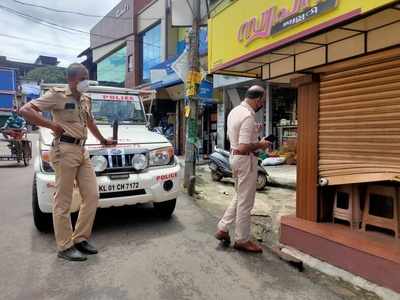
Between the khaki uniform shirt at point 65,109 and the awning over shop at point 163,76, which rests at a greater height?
the awning over shop at point 163,76

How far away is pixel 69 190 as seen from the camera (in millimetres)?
4016

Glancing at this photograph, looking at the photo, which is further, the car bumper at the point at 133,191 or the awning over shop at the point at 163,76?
the awning over shop at the point at 163,76

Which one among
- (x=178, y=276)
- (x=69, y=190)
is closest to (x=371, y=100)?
(x=178, y=276)

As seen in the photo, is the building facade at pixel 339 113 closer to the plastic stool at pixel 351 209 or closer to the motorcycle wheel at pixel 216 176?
the plastic stool at pixel 351 209

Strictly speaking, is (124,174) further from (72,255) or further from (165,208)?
(72,255)

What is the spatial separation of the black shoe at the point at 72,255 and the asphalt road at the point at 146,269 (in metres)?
0.06

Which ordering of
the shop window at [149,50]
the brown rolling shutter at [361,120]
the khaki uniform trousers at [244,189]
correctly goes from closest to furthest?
the brown rolling shutter at [361,120] → the khaki uniform trousers at [244,189] → the shop window at [149,50]

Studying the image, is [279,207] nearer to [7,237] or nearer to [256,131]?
[256,131]

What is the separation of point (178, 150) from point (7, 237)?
13526 mm

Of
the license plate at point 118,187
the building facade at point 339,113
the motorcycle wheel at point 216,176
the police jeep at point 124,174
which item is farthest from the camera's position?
the motorcycle wheel at point 216,176

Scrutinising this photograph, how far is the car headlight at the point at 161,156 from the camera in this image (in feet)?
16.9

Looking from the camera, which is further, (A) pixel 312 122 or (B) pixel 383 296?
(A) pixel 312 122

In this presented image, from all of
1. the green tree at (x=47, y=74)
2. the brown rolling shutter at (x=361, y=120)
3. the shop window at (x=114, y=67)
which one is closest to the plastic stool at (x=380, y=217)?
the brown rolling shutter at (x=361, y=120)

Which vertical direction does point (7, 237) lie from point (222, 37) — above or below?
below
